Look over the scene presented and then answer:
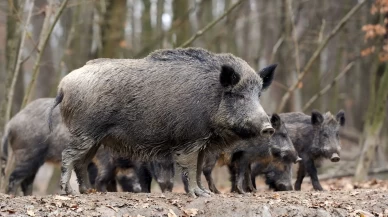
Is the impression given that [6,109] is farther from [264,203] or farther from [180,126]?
[264,203]

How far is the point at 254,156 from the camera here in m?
10.6

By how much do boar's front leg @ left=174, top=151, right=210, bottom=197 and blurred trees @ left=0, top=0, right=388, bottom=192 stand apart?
3.93 metres

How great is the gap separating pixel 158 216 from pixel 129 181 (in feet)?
17.7

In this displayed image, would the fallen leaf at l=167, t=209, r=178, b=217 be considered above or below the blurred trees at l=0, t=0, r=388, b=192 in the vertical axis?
below

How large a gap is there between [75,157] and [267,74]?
2.67 metres

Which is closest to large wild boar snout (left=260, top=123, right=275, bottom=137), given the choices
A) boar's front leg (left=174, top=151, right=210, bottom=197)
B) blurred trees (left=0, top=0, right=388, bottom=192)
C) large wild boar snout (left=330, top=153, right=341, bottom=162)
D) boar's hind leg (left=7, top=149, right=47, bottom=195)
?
boar's front leg (left=174, top=151, right=210, bottom=197)

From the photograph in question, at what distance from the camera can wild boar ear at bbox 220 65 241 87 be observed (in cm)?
870

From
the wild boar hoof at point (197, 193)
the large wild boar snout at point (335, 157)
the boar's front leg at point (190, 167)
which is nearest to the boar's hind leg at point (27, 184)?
the boar's front leg at point (190, 167)

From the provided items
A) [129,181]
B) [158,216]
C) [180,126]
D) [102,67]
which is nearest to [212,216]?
[158,216]

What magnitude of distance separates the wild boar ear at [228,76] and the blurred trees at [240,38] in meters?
4.00

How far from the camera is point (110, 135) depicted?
888 cm

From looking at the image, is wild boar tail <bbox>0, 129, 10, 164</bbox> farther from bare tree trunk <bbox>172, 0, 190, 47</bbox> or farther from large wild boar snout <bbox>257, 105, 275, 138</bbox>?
bare tree trunk <bbox>172, 0, 190, 47</bbox>

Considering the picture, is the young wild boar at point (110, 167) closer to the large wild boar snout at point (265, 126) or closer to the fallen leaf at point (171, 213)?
the large wild boar snout at point (265, 126)

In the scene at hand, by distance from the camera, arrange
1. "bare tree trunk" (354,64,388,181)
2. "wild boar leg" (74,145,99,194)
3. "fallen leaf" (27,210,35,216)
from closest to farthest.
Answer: "fallen leaf" (27,210,35,216)
"wild boar leg" (74,145,99,194)
"bare tree trunk" (354,64,388,181)
